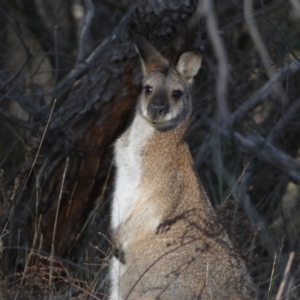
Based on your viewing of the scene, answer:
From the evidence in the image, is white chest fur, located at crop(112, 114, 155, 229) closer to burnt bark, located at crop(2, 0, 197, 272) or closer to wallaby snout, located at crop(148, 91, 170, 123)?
wallaby snout, located at crop(148, 91, 170, 123)

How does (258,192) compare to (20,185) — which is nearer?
(20,185)

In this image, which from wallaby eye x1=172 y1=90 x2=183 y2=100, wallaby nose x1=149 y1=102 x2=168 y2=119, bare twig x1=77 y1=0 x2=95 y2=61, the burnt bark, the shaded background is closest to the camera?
wallaby nose x1=149 y1=102 x2=168 y2=119

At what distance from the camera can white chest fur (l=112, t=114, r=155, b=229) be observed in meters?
5.08

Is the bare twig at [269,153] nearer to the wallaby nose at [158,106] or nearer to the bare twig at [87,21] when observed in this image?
the wallaby nose at [158,106]

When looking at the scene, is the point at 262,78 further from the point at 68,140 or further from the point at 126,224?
the point at 126,224

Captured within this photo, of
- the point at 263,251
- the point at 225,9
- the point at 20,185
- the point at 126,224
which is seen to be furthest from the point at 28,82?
the point at 126,224

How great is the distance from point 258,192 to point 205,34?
1.81 meters

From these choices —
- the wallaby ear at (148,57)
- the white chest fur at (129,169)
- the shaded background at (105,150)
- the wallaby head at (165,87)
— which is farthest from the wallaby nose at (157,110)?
the shaded background at (105,150)

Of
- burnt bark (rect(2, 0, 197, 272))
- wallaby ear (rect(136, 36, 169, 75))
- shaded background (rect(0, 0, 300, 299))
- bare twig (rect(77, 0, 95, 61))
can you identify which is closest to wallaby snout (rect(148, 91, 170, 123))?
wallaby ear (rect(136, 36, 169, 75))

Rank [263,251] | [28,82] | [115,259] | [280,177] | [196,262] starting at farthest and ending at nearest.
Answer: [28,82] → [280,177] → [263,251] → [115,259] → [196,262]

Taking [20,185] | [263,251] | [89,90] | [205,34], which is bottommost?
[263,251]

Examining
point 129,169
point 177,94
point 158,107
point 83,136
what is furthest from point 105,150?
point 158,107

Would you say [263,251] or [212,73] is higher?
[212,73]

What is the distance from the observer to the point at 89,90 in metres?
6.04
